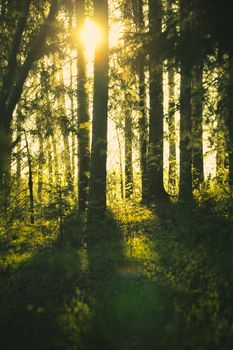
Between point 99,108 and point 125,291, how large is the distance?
708 cm

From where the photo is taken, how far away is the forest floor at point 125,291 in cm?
500

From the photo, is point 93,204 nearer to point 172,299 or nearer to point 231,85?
point 231,85

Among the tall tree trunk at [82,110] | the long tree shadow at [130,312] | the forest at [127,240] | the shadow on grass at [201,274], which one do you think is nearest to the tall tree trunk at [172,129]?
the forest at [127,240]

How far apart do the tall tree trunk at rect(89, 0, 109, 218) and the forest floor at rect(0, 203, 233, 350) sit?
183 centimetres

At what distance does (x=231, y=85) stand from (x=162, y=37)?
1.62 m

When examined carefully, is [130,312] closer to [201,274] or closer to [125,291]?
[125,291]

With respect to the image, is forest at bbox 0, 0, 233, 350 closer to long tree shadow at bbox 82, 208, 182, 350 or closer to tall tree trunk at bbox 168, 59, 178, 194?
long tree shadow at bbox 82, 208, 182, 350

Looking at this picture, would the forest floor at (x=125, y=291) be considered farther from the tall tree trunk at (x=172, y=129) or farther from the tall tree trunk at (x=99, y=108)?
the tall tree trunk at (x=172, y=129)

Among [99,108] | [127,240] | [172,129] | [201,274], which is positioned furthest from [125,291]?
[172,129]

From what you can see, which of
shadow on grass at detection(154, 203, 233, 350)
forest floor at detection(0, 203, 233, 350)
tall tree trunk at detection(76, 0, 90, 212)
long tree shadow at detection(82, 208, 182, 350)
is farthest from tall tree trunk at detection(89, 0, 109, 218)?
long tree shadow at detection(82, 208, 182, 350)

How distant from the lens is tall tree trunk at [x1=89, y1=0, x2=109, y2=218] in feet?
40.5

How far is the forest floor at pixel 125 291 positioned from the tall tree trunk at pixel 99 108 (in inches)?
72.1

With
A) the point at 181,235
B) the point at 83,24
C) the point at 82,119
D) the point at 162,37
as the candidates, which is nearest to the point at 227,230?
the point at 181,235

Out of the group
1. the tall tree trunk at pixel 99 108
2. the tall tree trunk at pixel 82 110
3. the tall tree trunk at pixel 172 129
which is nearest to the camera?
the tall tree trunk at pixel 172 129
